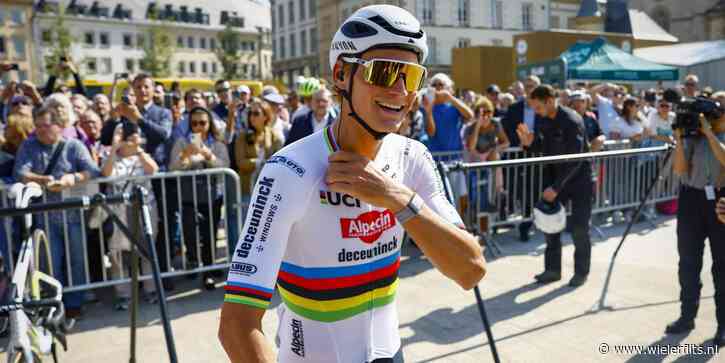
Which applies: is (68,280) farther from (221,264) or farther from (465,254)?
(465,254)

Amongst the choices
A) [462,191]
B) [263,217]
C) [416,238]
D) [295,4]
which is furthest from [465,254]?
[295,4]

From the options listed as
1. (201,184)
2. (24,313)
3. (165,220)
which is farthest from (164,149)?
(24,313)

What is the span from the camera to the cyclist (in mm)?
1673

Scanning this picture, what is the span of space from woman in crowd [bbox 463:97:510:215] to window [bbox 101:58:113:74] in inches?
3303

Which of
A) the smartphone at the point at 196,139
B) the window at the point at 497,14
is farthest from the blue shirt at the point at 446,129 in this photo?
the window at the point at 497,14

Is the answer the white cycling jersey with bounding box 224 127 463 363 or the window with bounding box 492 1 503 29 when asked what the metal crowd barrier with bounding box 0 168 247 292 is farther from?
the window with bounding box 492 1 503 29

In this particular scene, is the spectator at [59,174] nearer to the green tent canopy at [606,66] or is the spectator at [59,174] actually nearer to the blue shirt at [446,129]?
the blue shirt at [446,129]

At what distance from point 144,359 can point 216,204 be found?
7.99 feet

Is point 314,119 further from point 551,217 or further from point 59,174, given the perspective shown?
point 551,217

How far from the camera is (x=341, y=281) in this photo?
1.87m

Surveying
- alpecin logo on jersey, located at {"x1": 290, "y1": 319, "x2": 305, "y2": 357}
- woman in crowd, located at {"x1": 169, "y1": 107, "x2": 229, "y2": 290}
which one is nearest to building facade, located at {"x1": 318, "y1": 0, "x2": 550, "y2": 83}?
woman in crowd, located at {"x1": 169, "y1": 107, "x2": 229, "y2": 290}

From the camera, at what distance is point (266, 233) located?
168 cm

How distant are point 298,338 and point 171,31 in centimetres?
7877

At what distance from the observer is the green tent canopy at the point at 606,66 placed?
51.8 feet
